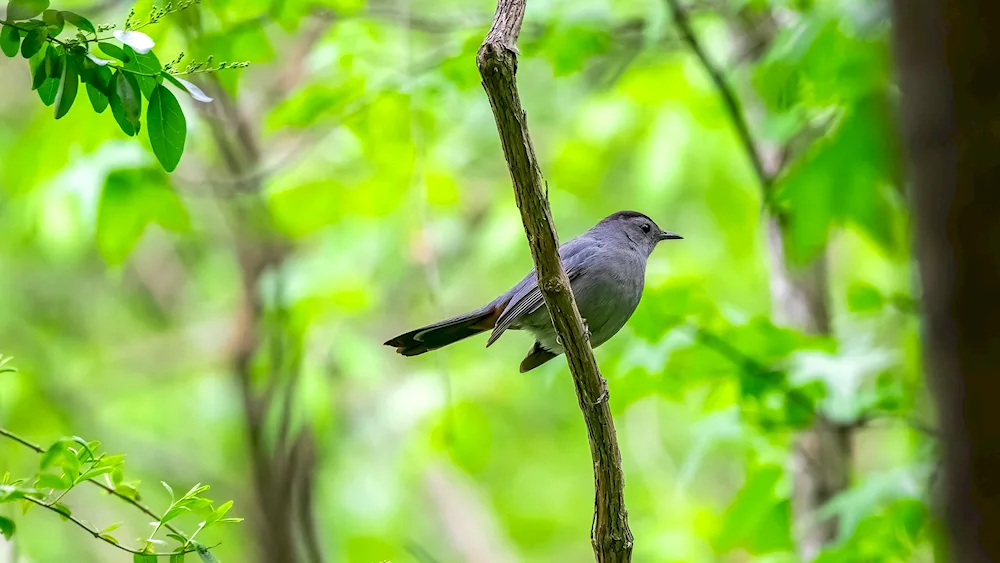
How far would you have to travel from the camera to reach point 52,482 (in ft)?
6.02

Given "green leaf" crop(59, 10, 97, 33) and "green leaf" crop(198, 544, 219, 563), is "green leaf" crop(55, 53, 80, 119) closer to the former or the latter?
"green leaf" crop(59, 10, 97, 33)

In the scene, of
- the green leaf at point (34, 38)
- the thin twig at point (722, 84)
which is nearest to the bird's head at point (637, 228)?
the thin twig at point (722, 84)

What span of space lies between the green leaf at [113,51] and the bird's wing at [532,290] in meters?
1.96

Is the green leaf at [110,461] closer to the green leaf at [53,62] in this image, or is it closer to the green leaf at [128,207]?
the green leaf at [53,62]

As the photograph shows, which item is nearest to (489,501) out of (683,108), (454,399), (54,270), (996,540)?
(454,399)

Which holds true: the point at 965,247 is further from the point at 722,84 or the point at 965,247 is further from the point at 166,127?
the point at 722,84

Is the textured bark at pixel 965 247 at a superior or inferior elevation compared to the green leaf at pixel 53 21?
inferior

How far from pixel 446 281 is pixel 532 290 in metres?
4.31

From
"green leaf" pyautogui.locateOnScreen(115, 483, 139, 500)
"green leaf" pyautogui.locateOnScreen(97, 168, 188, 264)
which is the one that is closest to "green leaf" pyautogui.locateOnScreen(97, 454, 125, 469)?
"green leaf" pyautogui.locateOnScreen(115, 483, 139, 500)

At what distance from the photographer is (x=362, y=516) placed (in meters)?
8.44

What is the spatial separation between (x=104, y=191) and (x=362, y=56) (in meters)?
1.48

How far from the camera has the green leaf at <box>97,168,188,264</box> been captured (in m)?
4.59

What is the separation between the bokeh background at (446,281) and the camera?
13.3ft

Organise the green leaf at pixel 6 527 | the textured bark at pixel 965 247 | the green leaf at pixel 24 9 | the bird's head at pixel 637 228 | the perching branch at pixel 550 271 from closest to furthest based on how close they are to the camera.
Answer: the textured bark at pixel 965 247
the green leaf at pixel 6 527
the green leaf at pixel 24 9
the perching branch at pixel 550 271
the bird's head at pixel 637 228
